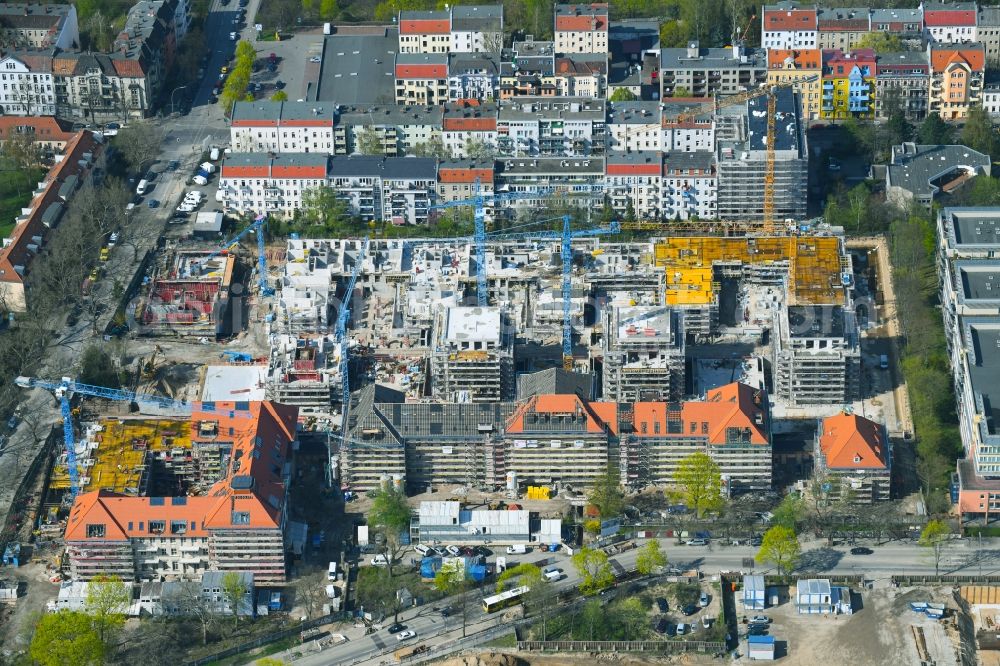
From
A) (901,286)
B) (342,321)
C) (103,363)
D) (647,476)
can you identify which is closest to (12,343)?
(103,363)

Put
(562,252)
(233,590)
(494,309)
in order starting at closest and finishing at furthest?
(233,590) → (494,309) → (562,252)

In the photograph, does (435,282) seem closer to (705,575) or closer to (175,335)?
(175,335)

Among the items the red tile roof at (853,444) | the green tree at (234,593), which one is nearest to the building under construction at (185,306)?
the green tree at (234,593)

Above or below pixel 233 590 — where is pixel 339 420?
above

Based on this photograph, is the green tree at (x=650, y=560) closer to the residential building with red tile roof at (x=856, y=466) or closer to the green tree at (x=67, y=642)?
the residential building with red tile roof at (x=856, y=466)

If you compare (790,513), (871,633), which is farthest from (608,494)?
(871,633)

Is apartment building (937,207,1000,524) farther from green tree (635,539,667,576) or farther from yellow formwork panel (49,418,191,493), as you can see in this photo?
yellow formwork panel (49,418,191,493)

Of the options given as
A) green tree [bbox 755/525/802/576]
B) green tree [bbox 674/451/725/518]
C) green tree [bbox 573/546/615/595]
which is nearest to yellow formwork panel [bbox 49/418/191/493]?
green tree [bbox 573/546/615/595]
